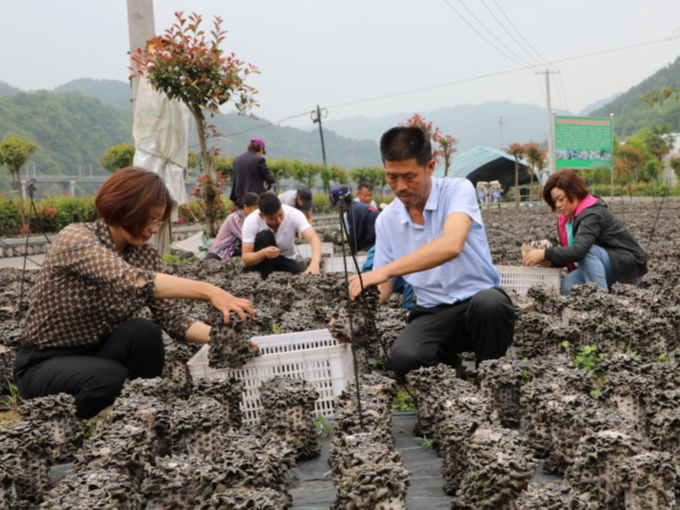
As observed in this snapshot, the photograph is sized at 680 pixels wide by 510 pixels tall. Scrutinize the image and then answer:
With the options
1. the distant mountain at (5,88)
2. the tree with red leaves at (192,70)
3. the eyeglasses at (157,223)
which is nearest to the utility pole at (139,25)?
the tree with red leaves at (192,70)

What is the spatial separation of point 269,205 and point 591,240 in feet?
9.89

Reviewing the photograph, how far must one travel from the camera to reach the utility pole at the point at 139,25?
9492 millimetres

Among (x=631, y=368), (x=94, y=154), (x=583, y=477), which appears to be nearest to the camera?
(x=583, y=477)

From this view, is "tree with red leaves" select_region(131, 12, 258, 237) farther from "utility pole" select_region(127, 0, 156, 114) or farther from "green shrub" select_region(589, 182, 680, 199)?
"green shrub" select_region(589, 182, 680, 199)

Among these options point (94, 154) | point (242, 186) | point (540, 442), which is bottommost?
point (540, 442)

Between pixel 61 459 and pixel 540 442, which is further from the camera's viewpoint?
pixel 61 459

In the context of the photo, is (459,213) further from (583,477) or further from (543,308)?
(543,308)

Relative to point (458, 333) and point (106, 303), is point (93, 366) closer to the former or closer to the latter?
point (106, 303)

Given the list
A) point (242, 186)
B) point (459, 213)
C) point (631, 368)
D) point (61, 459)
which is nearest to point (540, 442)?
point (631, 368)

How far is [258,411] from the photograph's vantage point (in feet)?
9.87

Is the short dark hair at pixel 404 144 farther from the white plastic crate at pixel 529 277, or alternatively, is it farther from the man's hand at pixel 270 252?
the man's hand at pixel 270 252

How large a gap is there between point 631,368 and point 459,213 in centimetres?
111

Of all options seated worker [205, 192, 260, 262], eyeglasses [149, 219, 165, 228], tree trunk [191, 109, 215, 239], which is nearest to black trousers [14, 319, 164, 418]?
eyeglasses [149, 219, 165, 228]

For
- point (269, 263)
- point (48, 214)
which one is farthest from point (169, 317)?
point (48, 214)
